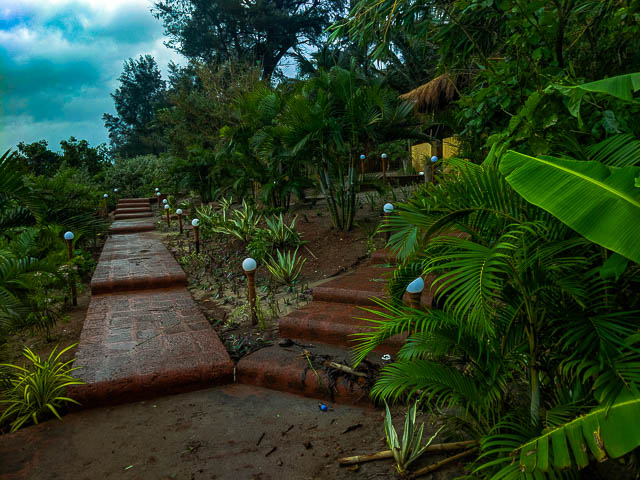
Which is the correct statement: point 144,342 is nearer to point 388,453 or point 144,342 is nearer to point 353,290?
point 353,290

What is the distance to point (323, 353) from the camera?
130 inches

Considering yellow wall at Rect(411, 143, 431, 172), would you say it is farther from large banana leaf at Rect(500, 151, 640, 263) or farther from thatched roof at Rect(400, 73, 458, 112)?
large banana leaf at Rect(500, 151, 640, 263)

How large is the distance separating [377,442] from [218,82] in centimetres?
1582

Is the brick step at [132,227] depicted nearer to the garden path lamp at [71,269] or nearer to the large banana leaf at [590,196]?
the garden path lamp at [71,269]

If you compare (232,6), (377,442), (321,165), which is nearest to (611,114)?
(377,442)

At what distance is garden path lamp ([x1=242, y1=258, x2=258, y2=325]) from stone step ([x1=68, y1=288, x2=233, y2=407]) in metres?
0.49

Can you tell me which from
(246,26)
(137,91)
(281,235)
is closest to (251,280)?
(281,235)

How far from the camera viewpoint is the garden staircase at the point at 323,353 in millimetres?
2854

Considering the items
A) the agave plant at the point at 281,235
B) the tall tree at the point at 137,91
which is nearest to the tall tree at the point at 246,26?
the tall tree at the point at 137,91

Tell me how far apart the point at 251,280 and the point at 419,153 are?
11.4m

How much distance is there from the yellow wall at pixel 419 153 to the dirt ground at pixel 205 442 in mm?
11632

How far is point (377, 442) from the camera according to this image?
2.31m

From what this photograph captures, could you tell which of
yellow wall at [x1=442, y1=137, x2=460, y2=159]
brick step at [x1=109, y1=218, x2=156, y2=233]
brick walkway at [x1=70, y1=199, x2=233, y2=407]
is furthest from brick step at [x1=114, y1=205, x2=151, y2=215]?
yellow wall at [x1=442, y1=137, x2=460, y2=159]

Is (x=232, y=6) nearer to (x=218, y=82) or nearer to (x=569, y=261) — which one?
(x=218, y=82)
